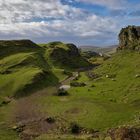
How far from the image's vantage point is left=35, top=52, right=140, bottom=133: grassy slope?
8612 cm

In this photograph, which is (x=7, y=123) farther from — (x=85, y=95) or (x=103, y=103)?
(x=85, y=95)

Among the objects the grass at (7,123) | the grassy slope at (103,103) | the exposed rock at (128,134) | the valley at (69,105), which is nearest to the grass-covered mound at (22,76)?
the valley at (69,105)

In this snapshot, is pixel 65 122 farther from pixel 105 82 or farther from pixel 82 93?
pixel 105 82

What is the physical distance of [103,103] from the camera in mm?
102812

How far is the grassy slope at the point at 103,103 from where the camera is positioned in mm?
86125

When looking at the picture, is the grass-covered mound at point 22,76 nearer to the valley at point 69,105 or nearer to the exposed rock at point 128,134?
the valley at point 69,105

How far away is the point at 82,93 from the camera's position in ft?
399

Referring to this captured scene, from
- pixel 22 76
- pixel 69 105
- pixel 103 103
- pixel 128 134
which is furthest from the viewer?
pixel 22 76

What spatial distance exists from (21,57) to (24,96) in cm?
6395

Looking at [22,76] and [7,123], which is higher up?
[22,76]

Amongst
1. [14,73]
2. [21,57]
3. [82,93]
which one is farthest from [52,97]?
[21,57]

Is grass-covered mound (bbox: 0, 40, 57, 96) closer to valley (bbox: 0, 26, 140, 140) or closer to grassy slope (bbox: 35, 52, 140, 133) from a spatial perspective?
valley (bbox: 0, 26, 140, 140)

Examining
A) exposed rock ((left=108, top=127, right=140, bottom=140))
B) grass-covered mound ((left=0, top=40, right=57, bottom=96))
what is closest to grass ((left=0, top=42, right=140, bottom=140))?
grass-covered mound ((left=0, top=40, right=57, bottom=96))

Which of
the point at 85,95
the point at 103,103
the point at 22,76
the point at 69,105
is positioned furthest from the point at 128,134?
the point at 22,76
